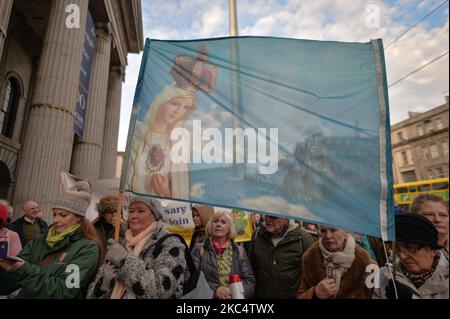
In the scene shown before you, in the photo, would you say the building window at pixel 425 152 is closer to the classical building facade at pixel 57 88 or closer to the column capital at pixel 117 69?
the classical building facade at pixel 57 88

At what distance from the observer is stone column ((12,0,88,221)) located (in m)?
7.33

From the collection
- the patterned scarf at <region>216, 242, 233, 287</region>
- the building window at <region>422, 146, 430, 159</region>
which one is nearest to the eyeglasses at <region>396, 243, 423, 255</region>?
the patterned scarf at <region>216, 242, 233, 287</region>

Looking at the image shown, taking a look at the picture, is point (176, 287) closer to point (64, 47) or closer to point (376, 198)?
point (376, 198)

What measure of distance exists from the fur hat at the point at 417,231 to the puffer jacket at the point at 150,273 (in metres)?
2.01

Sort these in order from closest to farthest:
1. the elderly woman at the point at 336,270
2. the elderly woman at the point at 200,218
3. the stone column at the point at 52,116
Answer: the elderly woman at the point at 336,270
the elderly woman at the point at 200,218
the stone column at the point at 52,116

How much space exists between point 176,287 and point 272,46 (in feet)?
7.39

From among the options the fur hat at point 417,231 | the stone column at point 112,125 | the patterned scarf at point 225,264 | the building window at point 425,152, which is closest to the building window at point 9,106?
the stone column at point 112,125

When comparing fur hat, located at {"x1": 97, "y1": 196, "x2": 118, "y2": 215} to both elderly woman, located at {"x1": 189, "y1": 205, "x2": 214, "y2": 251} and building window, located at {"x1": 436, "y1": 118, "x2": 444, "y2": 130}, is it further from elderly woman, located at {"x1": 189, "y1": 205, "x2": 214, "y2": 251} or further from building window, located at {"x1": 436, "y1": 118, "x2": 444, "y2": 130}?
building window, located at {"x1": 436, "y1": 118, "x2": 444, "y2": 130}

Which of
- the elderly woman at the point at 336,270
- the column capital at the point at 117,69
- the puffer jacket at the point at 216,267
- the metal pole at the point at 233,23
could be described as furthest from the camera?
the column capital at the point at 117,69

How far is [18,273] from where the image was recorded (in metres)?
2.11

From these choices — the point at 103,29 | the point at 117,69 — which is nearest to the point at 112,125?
the point at 117,69

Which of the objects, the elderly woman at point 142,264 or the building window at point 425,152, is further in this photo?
the building window at point 425,152

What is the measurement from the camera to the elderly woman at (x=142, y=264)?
2.06 meters
